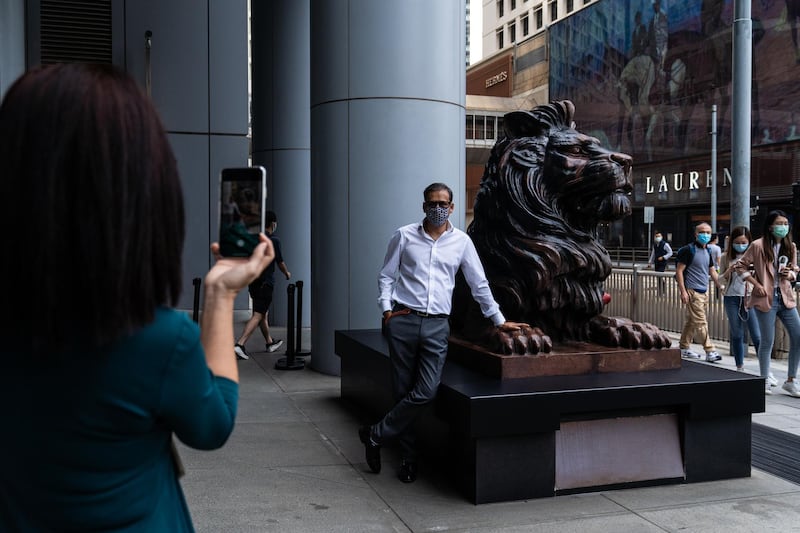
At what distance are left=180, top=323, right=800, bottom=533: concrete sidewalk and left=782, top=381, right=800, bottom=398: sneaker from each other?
323 centimetres

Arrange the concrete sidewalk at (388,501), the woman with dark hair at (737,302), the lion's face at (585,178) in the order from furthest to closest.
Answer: the woman with dark hair at (737,302)
the lion's face at (585,178)
the concrete sidewalk at (388,501)

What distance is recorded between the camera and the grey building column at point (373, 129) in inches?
352

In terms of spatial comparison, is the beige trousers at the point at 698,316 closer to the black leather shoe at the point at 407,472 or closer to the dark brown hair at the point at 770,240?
the dark brown hair at the point at 770,240

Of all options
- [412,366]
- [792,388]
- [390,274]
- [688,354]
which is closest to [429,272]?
[390,274]

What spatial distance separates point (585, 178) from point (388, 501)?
2636mm

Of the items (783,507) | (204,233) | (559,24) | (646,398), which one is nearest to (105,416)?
(646,398)

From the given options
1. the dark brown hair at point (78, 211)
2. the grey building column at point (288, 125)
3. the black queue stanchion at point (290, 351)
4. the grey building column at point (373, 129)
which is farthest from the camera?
the grey building column at point (288, 125)

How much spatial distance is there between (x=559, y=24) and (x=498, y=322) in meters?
57.6

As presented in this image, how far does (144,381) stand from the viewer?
4.81ft

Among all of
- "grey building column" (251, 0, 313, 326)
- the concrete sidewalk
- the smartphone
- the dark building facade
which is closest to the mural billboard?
the dark building facade

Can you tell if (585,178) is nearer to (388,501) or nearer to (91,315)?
(388,501)

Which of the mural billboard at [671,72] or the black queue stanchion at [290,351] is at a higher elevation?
the mural billboard at [671,72]

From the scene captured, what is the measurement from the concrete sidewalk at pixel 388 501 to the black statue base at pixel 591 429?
12 cm

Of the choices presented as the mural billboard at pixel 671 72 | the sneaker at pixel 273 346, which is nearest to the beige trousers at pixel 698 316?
the sneaker at pixel 273 346
